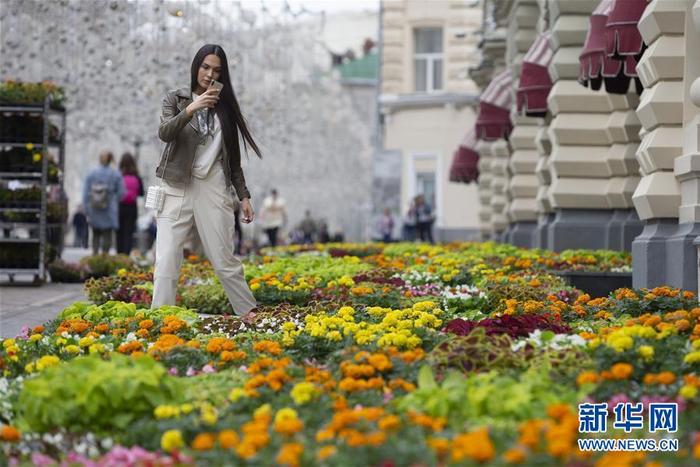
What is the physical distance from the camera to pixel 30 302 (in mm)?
17016

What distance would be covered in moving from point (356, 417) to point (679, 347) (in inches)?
90.3

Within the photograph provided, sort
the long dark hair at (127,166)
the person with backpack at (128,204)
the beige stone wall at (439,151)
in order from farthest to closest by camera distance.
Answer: the beige stone wall at (439,151)
the long dark hair at (127,166)
the person with backpack at (128,204)

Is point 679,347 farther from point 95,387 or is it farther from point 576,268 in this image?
point 576,268

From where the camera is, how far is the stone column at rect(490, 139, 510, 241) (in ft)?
112

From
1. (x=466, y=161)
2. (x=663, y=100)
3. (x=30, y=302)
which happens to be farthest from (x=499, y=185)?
(x=663, y=100)

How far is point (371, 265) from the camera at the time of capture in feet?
58.6

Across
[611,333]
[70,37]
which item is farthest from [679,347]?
[70,37]

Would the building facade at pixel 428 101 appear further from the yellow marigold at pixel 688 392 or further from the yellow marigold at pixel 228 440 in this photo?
the yellow marigold at pixel 228 440

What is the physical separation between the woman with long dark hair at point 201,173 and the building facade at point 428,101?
1581 inches

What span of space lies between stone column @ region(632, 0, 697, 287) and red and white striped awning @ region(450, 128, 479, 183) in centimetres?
2446

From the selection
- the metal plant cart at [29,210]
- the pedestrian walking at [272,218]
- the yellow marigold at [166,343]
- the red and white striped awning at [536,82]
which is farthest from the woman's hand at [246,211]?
the pedestrian walking at [272,218]

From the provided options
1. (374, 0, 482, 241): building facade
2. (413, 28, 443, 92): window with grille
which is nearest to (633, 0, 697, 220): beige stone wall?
(374, 0, 482, 241): building facade

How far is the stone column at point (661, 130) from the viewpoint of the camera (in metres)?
13.4

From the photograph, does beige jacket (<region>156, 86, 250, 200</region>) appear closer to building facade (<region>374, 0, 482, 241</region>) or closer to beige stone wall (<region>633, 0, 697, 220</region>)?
beige stone wall (<region>633, 0, 697, 220</region>)
